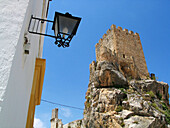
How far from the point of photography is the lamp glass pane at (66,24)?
2396 mm

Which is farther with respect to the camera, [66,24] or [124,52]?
[124,52]

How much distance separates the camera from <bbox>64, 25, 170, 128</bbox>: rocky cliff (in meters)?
14.0

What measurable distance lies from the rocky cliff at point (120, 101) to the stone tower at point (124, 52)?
11.6 inches

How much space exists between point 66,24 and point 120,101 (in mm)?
14710

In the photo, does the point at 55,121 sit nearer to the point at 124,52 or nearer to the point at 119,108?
the point at 119,108

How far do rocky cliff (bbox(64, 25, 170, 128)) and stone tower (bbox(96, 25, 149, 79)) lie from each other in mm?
295

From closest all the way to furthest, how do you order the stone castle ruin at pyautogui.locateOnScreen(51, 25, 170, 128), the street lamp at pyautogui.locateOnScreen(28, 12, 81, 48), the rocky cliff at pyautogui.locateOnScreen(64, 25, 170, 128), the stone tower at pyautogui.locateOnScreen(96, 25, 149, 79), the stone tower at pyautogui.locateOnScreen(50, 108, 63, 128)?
the street lamp at pyautogui.locateOnScreen(28, 12, 81, 48)
the rocky cliff at pyautogui.locateOnScreen(64, 25, 170, 128)
the stone castle ruin at pyautogui.locateOnScreen(51, 25, 170, 128)
the stone tower at pyautogui.locateOnScreen(96, 25, 149, 79)
the stone tower at pyautogui.locateOnScreen(50, 108, 63, 128)

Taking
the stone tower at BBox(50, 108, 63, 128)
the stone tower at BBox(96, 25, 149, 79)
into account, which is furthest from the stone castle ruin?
the stone tower at BBox(50, 108, 63, 128)

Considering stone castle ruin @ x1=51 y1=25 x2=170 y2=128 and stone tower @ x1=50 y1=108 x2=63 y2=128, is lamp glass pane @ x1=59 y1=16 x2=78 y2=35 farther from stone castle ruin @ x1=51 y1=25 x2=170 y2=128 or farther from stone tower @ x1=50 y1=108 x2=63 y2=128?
stone tower @ x1=50 y1=108 x2=63 y2=128

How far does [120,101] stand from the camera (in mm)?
15930

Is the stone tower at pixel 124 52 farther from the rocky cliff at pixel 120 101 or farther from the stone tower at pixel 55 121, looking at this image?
the stone tower at pixel 55 121

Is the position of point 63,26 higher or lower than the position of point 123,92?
lower

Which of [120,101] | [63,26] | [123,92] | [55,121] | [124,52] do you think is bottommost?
[55,121]

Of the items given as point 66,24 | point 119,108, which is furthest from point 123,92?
point 66,24
